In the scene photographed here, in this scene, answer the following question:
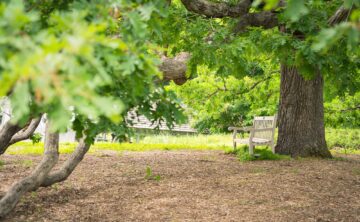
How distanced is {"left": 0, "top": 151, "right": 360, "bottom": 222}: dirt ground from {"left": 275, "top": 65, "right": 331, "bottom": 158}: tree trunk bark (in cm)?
79

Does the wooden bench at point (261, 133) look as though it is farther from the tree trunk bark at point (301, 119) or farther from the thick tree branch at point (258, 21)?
the thick tree branch at point (258, 21)

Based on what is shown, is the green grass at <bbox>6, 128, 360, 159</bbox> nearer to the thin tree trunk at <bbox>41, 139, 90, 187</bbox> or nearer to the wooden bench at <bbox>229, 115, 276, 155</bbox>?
the wooden bench at <bbox>229, 115, 276, 155</bbox>

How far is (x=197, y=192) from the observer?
240 inches

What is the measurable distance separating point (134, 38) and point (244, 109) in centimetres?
1927

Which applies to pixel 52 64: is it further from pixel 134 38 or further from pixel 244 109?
pixel 244 109

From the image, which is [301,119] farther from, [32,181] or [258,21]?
[32,181]

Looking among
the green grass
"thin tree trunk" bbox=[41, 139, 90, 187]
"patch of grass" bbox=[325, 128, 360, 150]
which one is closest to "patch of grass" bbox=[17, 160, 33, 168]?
the green grass

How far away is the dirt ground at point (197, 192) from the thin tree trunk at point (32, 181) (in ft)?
0.87

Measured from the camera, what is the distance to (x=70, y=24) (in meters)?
1.56

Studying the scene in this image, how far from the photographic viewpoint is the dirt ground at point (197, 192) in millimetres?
5094

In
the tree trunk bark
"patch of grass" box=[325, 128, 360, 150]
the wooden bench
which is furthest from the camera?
"patch of grass" box=[325, 128, 360, 150]

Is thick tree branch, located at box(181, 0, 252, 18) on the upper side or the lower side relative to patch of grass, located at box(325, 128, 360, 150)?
upper

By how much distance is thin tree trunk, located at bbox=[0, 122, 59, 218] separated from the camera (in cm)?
473

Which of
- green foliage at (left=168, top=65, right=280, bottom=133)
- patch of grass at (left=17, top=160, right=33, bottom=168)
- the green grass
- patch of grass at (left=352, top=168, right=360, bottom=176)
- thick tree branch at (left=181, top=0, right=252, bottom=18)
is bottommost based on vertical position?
patch of grass at (left=352, top=168, right=360, bottom=176)
